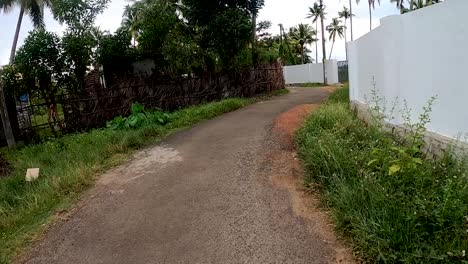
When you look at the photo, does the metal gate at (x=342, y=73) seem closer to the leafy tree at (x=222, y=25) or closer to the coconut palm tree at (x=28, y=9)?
the leafy tree at (x=222, y=25)

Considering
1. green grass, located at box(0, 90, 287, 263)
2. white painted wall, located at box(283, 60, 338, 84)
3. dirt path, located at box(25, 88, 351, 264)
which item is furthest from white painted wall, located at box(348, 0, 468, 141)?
white painted wall, located at box(283, 60, 338, 84)

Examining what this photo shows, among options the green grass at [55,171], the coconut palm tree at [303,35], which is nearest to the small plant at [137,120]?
the green grass at [55,171]

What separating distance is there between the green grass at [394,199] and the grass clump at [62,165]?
3377 mm

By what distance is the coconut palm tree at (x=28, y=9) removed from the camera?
25000 mm

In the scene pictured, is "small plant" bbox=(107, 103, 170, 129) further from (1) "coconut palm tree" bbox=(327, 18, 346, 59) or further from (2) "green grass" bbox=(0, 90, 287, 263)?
(1) "coconut palm tree" bbox=(327, 18, 346, 59)

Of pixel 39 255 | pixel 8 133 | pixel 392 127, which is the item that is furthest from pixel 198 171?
pixel 8 133

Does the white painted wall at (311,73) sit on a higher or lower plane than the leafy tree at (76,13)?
lower

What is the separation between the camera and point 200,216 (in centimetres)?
444

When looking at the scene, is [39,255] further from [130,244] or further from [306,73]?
[306,73]

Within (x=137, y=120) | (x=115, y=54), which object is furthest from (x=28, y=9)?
(x=137, y=120)

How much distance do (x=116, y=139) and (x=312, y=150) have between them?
14.5 feet

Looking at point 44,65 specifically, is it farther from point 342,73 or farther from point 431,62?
point 342,73

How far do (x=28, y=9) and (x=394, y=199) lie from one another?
29014 millimetres

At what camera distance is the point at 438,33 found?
4.25m
